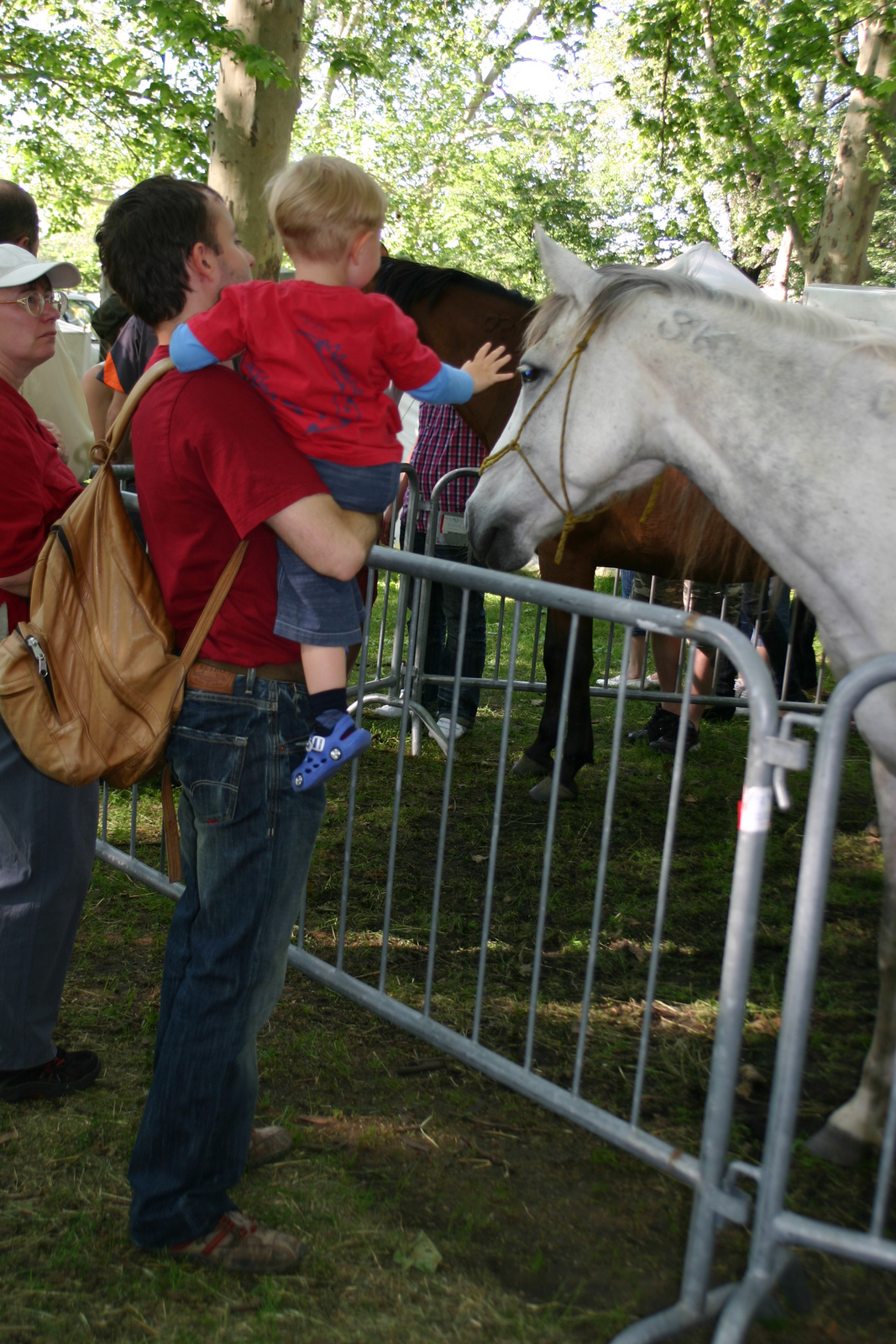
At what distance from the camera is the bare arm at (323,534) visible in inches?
68.4

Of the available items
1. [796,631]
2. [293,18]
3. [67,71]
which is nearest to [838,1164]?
[796,631]

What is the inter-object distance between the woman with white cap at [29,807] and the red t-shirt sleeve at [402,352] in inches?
38.4

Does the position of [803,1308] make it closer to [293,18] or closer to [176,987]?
[176,987]

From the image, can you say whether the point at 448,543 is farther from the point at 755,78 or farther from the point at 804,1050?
the point at 755,78

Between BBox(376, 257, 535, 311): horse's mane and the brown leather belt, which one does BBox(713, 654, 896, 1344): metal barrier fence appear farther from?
BBox(376, 257, 535, 311): horse's mane

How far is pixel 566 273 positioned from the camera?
2.47 meters

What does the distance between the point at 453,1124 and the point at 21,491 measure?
1943mm

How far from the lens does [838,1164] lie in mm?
2441

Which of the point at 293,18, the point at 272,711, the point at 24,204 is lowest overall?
the point at 272,711

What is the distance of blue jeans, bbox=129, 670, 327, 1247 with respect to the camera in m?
1.86

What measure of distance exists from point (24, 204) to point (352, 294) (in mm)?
1735

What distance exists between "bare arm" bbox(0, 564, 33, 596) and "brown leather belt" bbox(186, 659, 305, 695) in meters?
0.72

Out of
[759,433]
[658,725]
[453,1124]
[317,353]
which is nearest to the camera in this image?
[317,353]

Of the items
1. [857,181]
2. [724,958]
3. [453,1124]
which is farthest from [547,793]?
[857,181]
